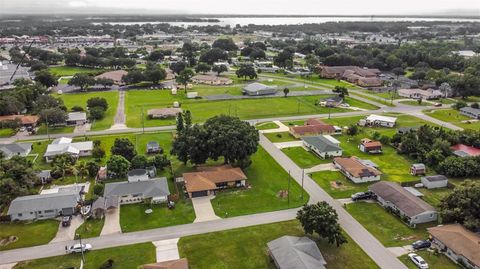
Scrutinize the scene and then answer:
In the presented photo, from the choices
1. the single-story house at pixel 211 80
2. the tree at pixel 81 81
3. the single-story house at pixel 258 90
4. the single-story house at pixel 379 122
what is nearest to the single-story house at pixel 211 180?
the single-story house at pixel 379 122

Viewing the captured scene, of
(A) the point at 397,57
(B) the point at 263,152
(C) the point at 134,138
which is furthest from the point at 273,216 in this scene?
(A) the point at 397,57

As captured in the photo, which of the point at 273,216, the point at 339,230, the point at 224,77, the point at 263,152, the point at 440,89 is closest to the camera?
the point at 339,230

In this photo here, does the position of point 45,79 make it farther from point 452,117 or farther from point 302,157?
point 452,117

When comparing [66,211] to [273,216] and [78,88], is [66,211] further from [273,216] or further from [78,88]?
[78,88]

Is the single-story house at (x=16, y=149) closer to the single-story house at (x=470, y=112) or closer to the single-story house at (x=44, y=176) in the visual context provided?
the single-story house at (x=44, y=176)

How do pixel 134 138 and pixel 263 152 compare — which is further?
pixel 134 138

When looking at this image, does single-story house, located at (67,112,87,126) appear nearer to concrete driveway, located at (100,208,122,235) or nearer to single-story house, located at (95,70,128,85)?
concrete driveway, located at (100,208,122,235)

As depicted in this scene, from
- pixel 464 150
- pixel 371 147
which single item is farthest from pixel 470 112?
pixel 371 147
